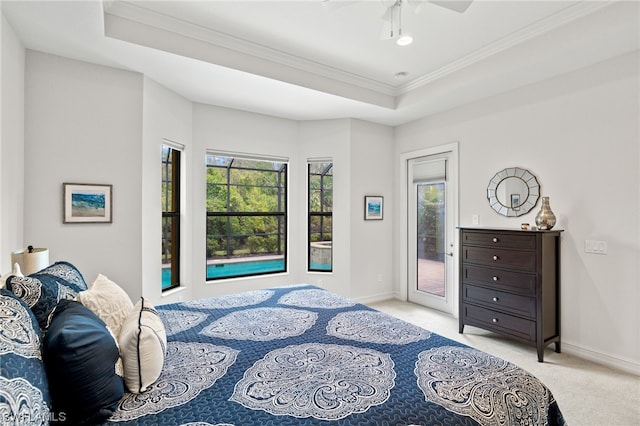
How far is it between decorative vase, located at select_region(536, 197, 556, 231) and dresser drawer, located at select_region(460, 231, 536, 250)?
0.60 feet

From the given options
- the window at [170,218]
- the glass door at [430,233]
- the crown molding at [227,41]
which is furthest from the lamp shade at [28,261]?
the glass door at [430,233]

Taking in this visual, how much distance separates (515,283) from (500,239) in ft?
1.44

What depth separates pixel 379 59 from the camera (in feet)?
11.4

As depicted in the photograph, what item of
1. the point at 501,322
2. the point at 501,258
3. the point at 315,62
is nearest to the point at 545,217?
the point at 501,258

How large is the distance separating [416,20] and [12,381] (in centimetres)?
322

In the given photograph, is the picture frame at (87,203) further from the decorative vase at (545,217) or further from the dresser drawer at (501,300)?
the decorative vase at (545,217)

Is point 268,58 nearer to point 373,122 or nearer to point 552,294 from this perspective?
point 373,122

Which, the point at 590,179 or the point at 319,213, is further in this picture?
the point at 319,213

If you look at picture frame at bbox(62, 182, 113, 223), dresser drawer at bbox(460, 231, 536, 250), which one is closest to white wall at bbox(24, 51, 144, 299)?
picture frame at bbox(62, 182, 113, 223)

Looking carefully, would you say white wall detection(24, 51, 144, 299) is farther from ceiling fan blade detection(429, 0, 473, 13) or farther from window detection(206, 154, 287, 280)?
ceiling fan blade detection(429, 0, 473, 13)

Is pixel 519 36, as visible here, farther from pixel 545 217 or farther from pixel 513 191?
pixel 545 217

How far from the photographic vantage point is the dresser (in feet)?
9.91

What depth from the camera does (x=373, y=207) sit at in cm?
491

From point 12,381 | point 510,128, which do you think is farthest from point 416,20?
point 12,381
